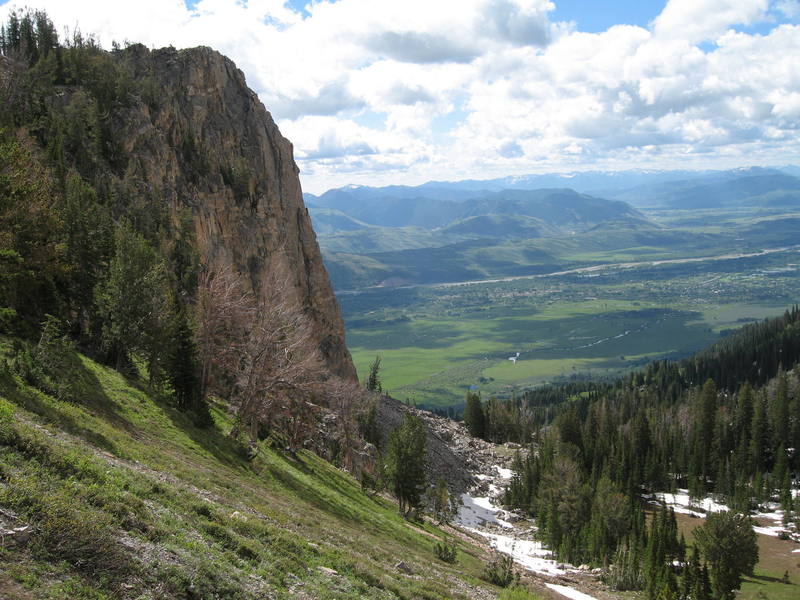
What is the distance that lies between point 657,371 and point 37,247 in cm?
20027

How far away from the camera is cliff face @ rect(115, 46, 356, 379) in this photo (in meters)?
69.1

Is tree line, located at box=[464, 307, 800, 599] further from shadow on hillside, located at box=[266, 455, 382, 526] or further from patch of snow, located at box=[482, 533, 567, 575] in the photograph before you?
shadow on hillside, located at box=[266, 455, 382, 526]

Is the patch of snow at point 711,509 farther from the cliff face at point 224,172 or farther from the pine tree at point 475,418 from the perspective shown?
the cliff face at point 224,172

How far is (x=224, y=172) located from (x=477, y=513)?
59882mm

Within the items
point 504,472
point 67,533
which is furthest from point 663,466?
point 67,533

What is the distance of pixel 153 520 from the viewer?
1466cm

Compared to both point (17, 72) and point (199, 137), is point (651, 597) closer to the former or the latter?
point (199, 137)

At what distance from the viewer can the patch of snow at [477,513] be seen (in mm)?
74812

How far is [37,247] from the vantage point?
31.4 m

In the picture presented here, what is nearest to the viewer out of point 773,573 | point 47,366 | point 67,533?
point 67,533

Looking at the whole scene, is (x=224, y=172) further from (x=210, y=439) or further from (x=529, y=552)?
(x=529, y=552)

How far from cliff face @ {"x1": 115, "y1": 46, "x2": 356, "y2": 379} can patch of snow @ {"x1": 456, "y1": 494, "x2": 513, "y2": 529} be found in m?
30.7

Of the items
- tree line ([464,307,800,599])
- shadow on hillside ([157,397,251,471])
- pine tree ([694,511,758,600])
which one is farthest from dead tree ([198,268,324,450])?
pine tree ([694,511,758,600])

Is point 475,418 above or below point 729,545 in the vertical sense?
below
